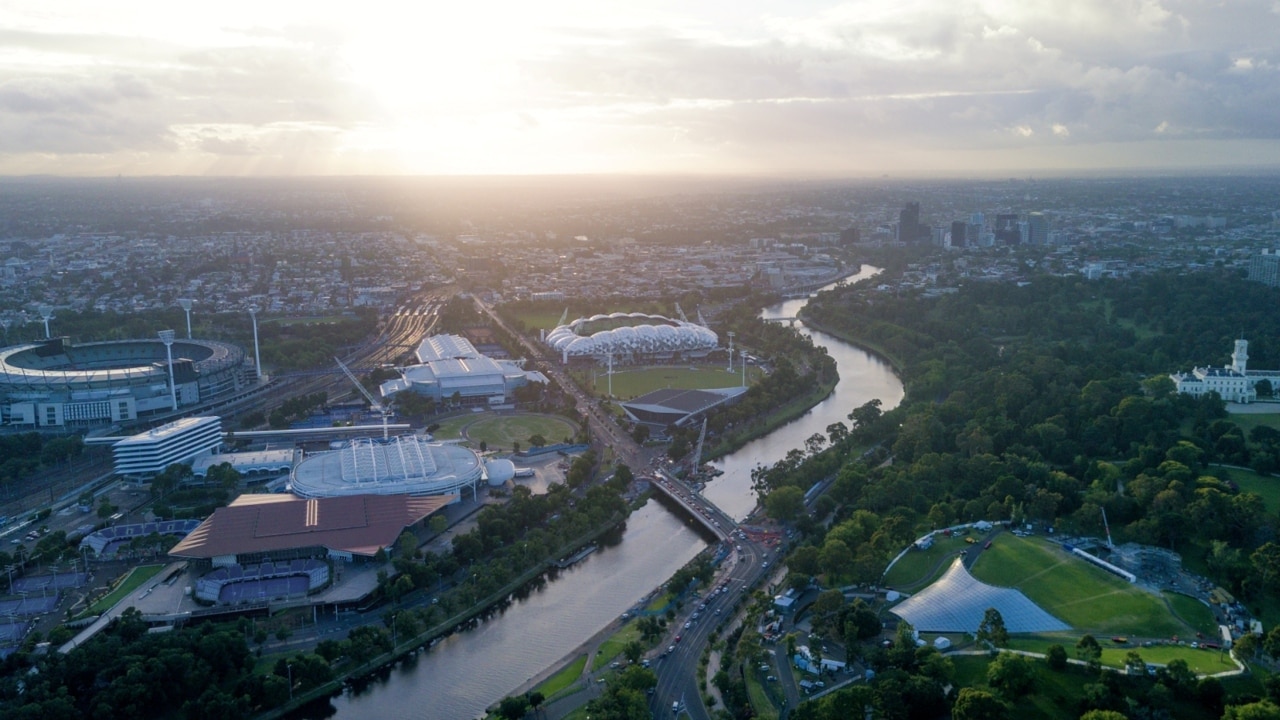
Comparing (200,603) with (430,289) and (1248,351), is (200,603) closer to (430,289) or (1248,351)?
(1248,351)

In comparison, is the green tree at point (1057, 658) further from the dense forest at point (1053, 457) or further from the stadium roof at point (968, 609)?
the stadium roof at point (968, 609)

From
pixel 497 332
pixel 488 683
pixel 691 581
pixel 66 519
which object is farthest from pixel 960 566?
pixel 497 332

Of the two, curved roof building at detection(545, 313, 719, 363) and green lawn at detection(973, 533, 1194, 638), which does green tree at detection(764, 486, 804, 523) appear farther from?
curved roof building at detection(545, 313, 719, 363)

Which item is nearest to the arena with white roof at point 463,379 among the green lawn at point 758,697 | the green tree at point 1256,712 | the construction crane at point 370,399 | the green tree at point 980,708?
the construction crane at point 370,399

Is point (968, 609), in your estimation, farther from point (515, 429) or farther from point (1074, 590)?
point (515, 429)

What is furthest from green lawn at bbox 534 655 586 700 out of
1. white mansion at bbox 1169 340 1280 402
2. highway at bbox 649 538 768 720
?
white mansion at bbox 1169 340 1280 402

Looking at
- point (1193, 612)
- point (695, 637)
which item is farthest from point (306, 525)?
point (1193, 612)
